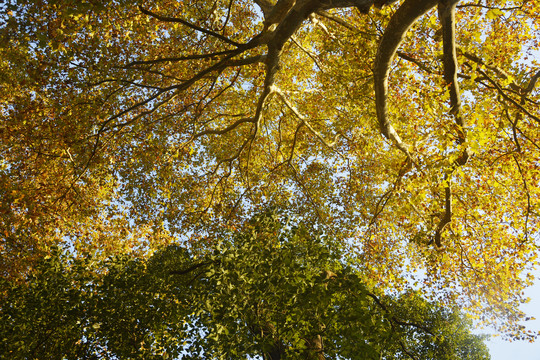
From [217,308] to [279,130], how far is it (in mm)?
6806

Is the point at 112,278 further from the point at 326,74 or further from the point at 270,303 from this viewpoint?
the point at 326,74

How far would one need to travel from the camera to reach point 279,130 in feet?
37.9

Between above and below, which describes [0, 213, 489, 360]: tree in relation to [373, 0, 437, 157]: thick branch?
below

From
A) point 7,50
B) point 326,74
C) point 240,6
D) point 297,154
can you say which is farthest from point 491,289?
point 7,50

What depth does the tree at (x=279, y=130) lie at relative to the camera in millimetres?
7312

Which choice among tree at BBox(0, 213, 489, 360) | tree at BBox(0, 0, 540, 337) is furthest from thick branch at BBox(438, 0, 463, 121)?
tree at BBox(0, 213, 489, 360)

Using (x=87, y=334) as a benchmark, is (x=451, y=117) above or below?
above

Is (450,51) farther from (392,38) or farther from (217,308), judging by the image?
(217,308)

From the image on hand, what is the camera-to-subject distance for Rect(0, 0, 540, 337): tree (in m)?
7.31

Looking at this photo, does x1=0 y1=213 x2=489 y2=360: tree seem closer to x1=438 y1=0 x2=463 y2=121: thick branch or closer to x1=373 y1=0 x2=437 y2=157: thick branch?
x1=373 y1=0 x2=437 y2=157: thick branch

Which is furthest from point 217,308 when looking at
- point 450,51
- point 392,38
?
point 450,51

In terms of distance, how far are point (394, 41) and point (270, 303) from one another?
5.42 meters

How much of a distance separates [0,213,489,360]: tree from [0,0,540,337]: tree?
2.12 metres

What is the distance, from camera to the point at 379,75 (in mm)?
6156
